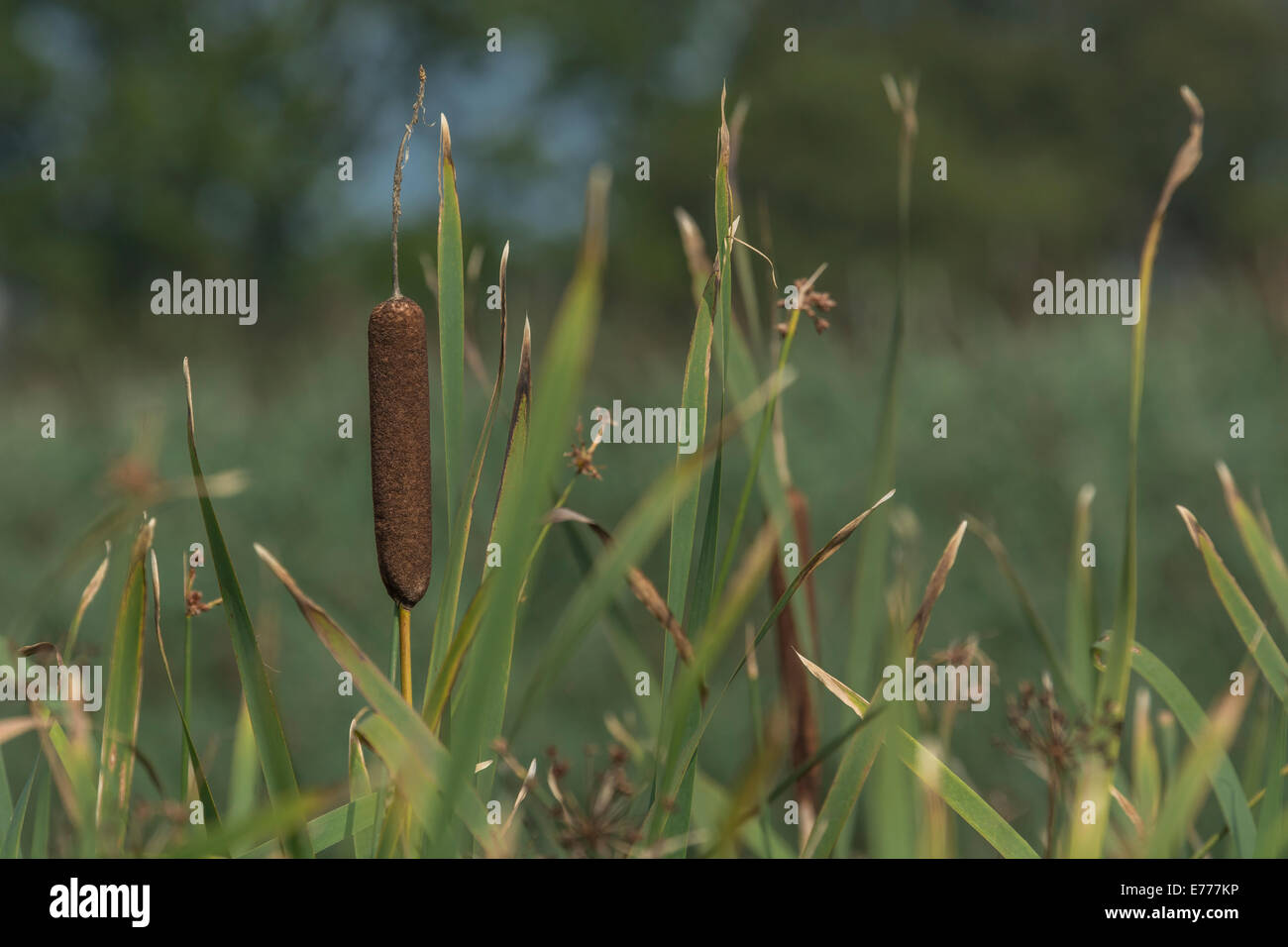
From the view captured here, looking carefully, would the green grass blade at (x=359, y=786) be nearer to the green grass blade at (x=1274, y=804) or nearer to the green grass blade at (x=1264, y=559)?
the green grass blade at (x=1274, y=804)

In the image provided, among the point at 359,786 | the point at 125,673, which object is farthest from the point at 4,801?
the point at 359,786

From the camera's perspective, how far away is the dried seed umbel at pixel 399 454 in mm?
835

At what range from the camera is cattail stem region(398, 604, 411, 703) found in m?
0.81

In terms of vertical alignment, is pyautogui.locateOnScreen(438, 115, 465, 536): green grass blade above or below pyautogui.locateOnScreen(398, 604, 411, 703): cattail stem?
above

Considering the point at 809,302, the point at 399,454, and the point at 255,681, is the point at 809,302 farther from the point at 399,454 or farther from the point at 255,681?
the point at 255,681

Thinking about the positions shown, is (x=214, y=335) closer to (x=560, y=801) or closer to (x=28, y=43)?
(x=560, y=801)

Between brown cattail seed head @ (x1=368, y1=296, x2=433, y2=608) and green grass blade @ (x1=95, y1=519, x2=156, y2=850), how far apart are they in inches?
8.3

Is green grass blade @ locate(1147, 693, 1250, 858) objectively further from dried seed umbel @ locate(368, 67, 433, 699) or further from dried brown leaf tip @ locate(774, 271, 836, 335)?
dried seed umbel @ locate(368, 67, 433, 699)

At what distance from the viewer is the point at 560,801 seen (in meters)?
0.76

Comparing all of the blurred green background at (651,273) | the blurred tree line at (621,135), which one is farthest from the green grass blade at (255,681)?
the blurred tree line at (621,135)

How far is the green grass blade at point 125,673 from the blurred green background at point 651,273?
35 millimetres

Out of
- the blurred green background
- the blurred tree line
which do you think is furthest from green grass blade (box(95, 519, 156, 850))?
the blurred tree line
